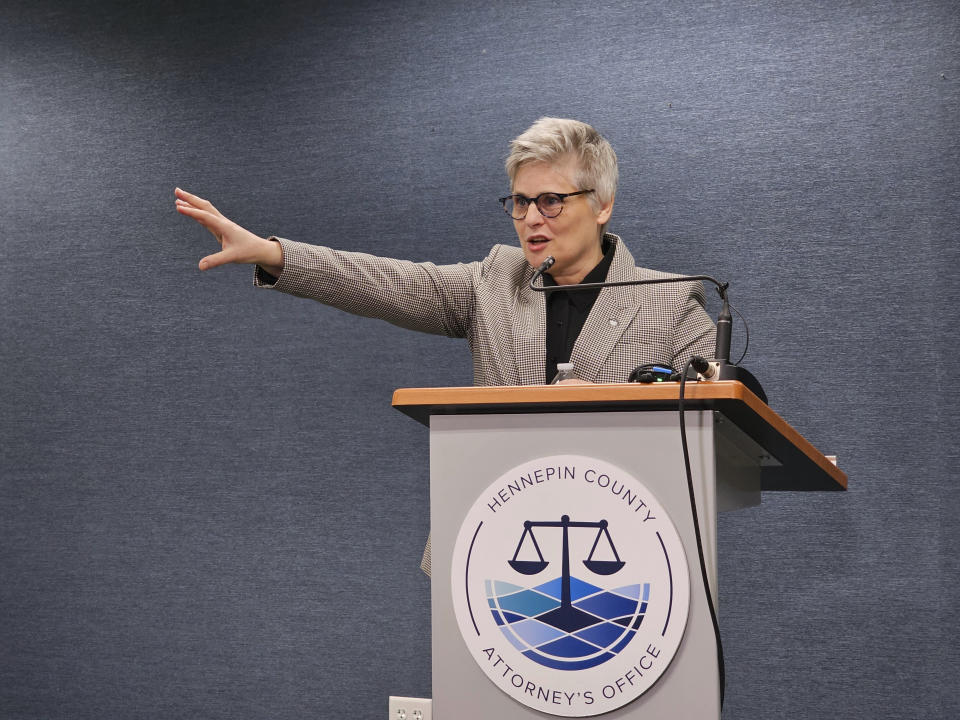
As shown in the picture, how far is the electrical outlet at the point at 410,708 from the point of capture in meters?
2.66

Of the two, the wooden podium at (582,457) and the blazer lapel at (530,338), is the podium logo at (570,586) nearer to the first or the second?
the wooden podium at (582,457)

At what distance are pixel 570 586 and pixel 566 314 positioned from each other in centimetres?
90

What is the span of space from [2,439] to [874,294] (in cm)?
291

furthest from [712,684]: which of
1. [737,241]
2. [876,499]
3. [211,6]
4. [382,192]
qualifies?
[211,6]

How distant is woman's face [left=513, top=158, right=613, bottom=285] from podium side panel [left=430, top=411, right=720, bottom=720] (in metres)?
0.80

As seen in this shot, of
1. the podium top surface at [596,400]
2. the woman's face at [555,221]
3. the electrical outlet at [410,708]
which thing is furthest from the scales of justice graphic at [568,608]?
the electrical outlet at [410,708]

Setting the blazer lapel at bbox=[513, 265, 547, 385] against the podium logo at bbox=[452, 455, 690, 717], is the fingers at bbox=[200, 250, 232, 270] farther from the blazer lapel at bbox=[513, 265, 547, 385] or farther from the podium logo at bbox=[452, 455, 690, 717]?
the podium logo at bbox=[452, 455, 690, 717]

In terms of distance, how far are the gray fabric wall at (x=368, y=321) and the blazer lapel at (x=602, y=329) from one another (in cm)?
95

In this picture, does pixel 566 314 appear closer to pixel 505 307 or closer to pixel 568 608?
pixel 505 307

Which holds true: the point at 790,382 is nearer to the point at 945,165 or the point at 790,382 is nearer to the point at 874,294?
the point at 874,294

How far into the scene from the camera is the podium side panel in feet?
3.35

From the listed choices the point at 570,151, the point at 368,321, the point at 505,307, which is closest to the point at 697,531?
the point at 505,307

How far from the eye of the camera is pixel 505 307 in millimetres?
1785

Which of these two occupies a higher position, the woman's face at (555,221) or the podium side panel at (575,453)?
the woman's face at (555,221)
